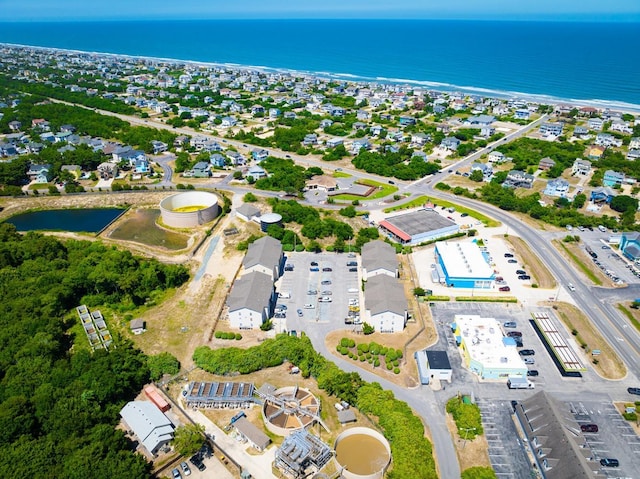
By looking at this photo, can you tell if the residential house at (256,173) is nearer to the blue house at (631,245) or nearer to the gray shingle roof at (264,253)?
the gray shingle roof at (264,253)

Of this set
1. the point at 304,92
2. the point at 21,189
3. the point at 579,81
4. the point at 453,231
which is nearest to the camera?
the point at 453,231

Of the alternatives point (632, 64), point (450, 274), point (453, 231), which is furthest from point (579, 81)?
point (450, 274)

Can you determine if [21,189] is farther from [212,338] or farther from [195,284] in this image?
[212,338]

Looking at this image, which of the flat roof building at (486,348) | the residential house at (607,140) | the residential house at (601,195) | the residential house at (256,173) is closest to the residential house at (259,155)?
the residential house at (256,173)

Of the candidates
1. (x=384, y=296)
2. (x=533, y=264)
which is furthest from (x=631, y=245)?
(x=384, y=296)

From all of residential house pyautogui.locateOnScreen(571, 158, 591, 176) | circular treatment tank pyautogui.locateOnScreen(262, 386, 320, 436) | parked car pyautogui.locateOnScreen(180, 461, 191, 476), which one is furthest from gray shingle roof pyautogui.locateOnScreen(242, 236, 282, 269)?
residential house pyautogui.locateOnScreen(571, 158, 591, 176)

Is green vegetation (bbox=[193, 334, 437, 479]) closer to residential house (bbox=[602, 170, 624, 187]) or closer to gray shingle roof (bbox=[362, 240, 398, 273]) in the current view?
gray shingle roof (bbox=[362, 240, 398, 273])
